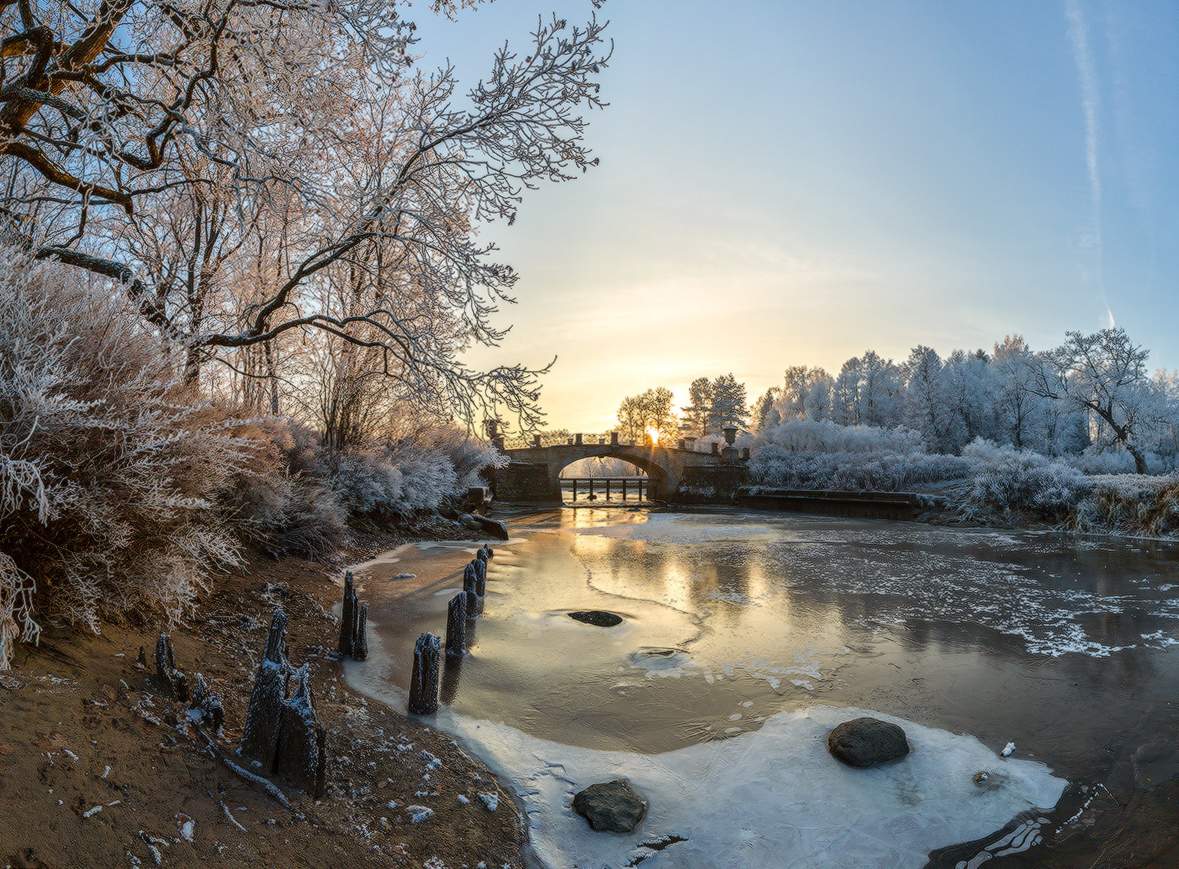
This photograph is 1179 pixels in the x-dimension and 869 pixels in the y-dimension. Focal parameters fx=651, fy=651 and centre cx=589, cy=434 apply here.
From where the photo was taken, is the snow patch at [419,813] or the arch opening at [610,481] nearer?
the snow patch at [419,813]

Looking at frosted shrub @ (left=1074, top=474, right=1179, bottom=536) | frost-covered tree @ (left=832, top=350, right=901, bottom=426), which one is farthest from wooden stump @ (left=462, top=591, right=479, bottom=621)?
frost-covered tree @ (left=832, top=350, right=901, bottom=426)

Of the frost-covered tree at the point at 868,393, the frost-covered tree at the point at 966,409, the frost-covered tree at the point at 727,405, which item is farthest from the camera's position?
the frost-covered tree at the point at 727,405

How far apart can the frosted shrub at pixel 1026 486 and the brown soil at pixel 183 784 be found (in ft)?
84.3

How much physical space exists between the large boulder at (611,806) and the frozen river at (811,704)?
9 cm

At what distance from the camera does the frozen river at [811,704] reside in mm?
4477

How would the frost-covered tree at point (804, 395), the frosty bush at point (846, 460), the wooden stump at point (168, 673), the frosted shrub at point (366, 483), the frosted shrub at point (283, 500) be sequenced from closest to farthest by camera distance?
the wooden stump at point (168, 673) < the frosted shrub at point (283, 500) < the frosted shrub at point (366, 483) < the frosty bush at point (846, 460) < the frost-covered tree at point (804, 395)

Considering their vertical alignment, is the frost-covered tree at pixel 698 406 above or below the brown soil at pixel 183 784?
above

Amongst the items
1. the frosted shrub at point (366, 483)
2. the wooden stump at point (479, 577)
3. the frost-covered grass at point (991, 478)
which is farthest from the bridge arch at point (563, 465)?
the wooden stump at point (479, 577)

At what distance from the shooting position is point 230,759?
365 cm

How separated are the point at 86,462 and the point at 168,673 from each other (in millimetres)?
1434

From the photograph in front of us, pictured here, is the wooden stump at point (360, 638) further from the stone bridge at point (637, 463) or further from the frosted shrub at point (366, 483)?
the stone bridge at point (637, 463)

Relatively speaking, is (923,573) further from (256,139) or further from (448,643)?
(256,139)

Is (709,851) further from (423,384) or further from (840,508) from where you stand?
(840,508)

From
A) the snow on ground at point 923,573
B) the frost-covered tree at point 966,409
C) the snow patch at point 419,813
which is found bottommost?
the snow on ground at point 923,573
